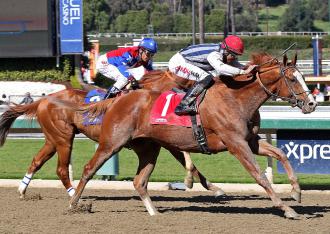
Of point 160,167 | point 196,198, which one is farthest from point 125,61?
point 160,167

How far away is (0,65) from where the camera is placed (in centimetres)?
4031

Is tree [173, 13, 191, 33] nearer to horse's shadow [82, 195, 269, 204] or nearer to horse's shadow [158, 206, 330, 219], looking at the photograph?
horse's shadow [82, 195, 269, 204]

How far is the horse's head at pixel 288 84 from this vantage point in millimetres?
8000

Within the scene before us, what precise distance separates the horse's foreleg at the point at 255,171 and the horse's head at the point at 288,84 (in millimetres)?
587

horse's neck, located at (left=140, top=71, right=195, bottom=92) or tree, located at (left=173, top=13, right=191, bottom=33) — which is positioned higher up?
horse's neck, located at (left=140, top=71, right=195, bottom=92)

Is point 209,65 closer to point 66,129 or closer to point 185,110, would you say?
point 185,110

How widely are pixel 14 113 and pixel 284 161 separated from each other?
3.58 metres

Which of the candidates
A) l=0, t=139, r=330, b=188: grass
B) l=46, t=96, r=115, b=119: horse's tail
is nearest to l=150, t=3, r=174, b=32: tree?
l=0, t=139, r=330, b=188: grass

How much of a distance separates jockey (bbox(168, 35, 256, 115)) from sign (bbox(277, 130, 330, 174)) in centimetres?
211

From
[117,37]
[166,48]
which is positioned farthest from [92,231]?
[117,37]

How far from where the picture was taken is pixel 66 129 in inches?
390

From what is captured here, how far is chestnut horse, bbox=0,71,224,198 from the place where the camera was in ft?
32.1

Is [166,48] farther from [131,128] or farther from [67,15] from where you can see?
[131,128]

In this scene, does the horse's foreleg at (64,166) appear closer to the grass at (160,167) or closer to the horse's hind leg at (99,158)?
the horse's hind leg at (99,158)
